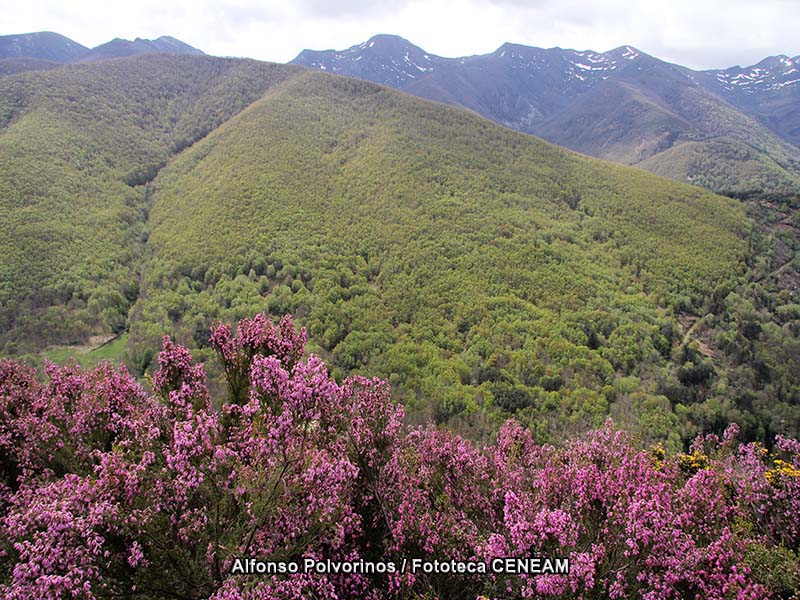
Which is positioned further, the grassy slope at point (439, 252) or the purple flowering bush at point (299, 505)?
the grassy slope at point (439, 252)

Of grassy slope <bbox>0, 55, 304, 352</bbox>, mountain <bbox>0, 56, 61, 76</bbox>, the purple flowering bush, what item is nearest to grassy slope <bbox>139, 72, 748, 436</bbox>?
grassy slope <bbox>0, 55, 304, 352</bbox>

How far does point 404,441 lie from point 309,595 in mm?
5143

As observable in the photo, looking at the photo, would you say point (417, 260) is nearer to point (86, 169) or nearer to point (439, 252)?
point (439, 252)

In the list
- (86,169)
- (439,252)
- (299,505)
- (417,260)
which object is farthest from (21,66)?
(299,505)

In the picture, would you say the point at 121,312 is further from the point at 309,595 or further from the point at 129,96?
the point at 129,96

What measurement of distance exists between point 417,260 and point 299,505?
7099cm

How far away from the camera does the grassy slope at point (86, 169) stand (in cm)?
7375

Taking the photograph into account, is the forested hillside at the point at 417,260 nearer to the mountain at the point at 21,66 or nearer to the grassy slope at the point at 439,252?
the grassy slope at the point at 439,252

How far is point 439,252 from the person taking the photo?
78500 mm

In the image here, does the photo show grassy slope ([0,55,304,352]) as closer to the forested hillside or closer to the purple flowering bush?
the forested hillside

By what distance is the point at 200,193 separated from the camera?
3871 inches

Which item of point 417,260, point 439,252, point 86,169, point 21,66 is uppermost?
point 21,66

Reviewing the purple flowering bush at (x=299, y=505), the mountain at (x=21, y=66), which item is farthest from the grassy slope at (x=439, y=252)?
the mountain at (x=21, y=66)

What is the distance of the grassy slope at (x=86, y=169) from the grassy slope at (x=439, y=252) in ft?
25.4
